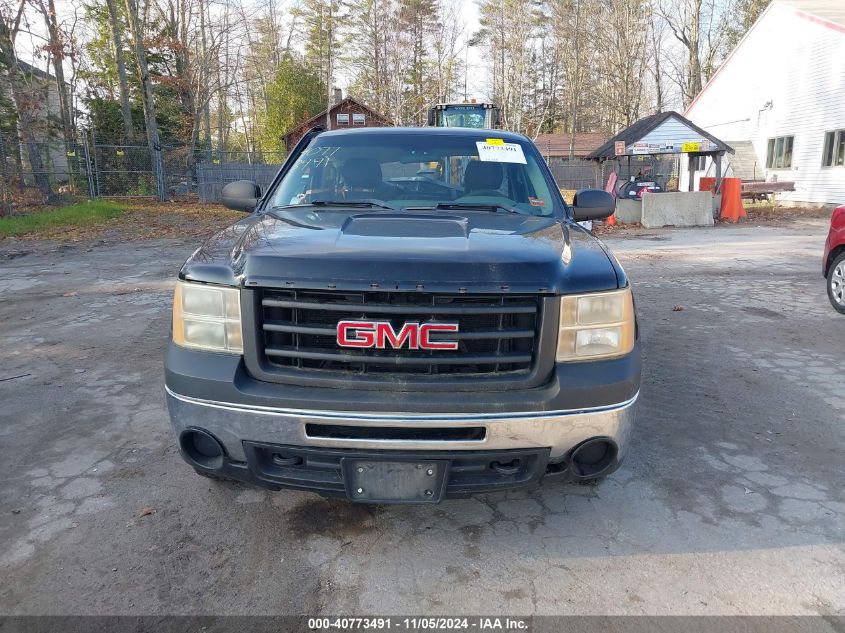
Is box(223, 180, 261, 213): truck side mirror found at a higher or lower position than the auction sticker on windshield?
lower

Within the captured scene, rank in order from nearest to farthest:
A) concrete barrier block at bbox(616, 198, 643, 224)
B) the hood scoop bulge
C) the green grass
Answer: the hood scoop bulge → the green grass → concrete barrier block at bbox(616, 198, 643, 224)

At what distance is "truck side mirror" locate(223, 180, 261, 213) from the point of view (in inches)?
157

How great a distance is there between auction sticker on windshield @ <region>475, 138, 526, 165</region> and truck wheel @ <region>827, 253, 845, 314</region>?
4589 millimetres

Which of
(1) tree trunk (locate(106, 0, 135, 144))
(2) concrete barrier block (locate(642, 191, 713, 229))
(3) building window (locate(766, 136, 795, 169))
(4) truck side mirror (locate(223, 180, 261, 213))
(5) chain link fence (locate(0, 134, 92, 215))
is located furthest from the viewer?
(1) tree trunk (locate(106, 0, 135, 144))

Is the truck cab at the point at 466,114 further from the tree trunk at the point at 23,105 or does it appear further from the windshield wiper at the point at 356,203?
the windshield wiper at the point at 356,203

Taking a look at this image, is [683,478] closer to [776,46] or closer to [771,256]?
[771,256]

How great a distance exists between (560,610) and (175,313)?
1933mm

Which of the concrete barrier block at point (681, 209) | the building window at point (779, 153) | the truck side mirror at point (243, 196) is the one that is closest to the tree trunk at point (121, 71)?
the concrete barrier block at point (681, 209)

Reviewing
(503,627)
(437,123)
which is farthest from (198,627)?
(437,123)

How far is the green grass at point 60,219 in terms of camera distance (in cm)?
1427

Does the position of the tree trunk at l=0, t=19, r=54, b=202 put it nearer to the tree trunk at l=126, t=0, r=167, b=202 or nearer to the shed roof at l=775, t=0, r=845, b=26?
the tree trunk at l=126, t=0, r=167, b=202

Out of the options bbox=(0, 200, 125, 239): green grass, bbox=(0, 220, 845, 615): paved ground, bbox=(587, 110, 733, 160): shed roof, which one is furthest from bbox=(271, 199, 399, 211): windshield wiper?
bbox=(587, 110, 733, 160): shed roof

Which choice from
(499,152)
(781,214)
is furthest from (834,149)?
(499,152)

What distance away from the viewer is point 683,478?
3.26m
